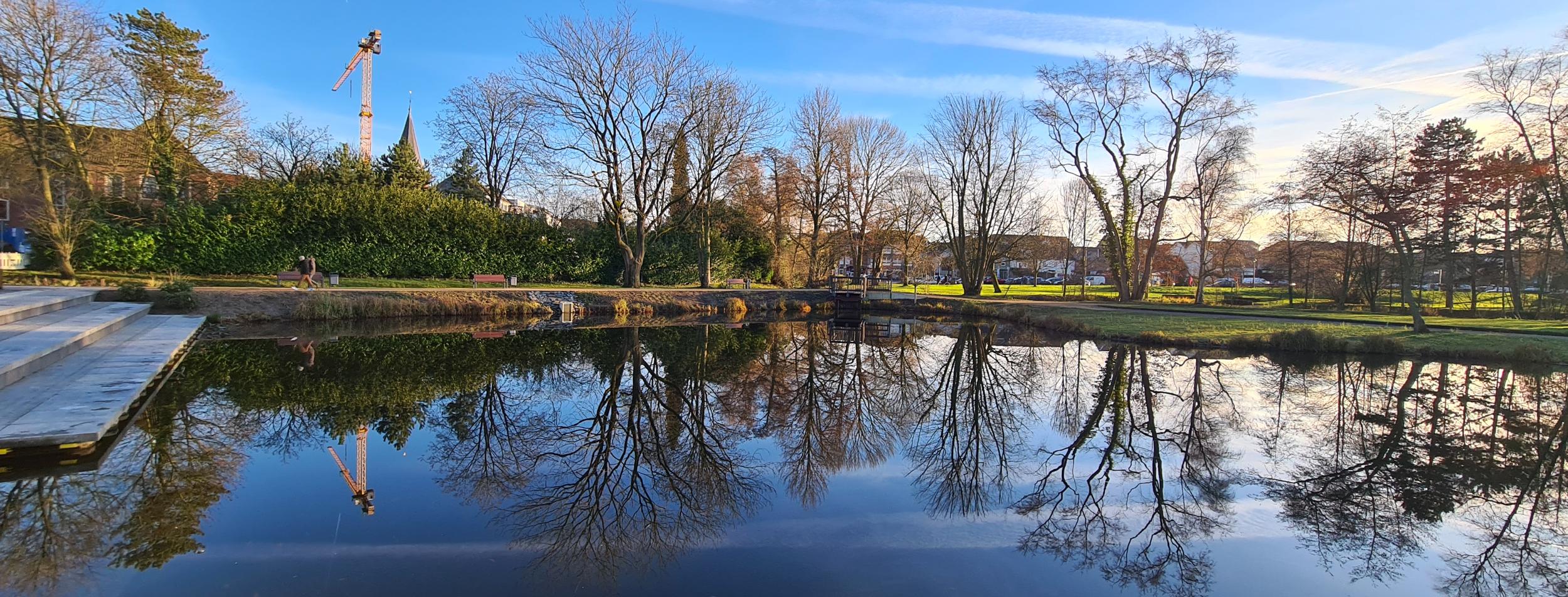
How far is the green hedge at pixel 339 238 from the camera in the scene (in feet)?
62.8

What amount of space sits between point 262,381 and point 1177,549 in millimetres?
10423

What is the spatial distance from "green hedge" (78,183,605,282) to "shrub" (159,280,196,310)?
5237 millimetres

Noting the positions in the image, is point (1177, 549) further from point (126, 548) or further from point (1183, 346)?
point (1183, 346)

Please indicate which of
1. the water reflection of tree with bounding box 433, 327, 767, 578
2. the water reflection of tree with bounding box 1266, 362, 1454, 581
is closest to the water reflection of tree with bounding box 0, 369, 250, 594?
the water reflection of tree with bounding box 433, 327, 767, 578

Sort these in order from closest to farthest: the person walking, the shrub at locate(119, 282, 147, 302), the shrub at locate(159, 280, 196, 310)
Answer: the shrub at locate(119, 282, 147, 302) < the shrub at locate(159, 280, 196, 310) < the person walking

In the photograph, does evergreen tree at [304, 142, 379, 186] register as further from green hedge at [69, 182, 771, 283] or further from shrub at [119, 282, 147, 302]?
shrub at [119, 282, 147, 302]

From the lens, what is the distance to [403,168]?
2702cm

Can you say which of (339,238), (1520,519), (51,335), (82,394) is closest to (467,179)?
(339,238)

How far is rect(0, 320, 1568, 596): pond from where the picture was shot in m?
3.66

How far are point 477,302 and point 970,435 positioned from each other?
56.4 ft

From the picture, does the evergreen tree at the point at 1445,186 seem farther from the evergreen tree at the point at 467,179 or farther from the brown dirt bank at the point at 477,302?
the evergreen tree at the point at 467,179

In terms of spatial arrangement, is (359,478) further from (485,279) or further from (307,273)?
(485,279)

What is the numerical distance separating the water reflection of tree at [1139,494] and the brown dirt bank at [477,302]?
17193mm

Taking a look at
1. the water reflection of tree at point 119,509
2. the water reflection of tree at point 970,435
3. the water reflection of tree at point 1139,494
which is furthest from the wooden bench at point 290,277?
the water reflection of tree at point 1139,494
